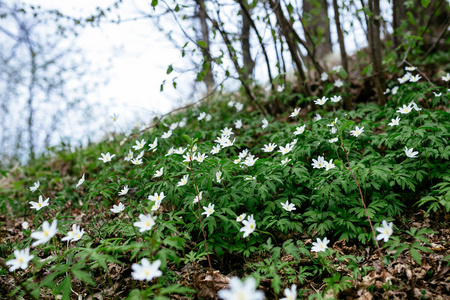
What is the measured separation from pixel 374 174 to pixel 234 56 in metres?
2.90

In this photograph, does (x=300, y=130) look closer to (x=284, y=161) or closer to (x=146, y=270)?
(x=284, y=161)

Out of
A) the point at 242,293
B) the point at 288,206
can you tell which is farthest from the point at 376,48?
the point at 242,293

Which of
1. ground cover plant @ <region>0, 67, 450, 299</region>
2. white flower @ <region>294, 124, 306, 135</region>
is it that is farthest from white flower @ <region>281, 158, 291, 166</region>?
white flower @ <region>294, 124, 306, 135</region>

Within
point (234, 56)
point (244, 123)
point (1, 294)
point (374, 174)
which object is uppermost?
point (234, 56)

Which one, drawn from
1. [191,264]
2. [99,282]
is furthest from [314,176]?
[99,282]

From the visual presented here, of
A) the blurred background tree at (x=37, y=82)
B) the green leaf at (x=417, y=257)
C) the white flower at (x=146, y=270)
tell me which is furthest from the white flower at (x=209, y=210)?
the blurred background tree at (x=37, y=82)

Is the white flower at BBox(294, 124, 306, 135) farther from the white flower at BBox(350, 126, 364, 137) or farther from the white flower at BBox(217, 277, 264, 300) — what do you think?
the white flower at BBox(217, 277, 264, 300)

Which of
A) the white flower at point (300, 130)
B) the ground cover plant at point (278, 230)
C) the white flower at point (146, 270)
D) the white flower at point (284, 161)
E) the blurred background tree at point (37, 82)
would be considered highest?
the blurred background tree at point (37, 82)

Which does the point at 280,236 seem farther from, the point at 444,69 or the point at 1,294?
the point at 444,69

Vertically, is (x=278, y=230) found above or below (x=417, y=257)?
above

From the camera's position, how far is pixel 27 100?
1090cm

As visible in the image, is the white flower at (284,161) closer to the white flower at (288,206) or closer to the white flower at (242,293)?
the white flower at (288,206)

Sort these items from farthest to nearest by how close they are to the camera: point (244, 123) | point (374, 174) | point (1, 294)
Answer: point (244, 123) → point (374, 174) → point (1, 294)

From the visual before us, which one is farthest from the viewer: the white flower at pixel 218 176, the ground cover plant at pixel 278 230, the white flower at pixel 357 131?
the white flower at pixel 357 131
